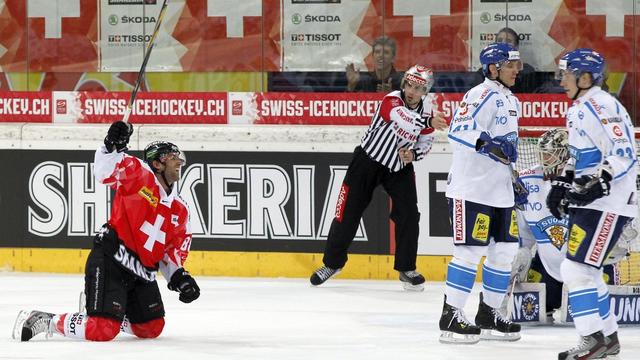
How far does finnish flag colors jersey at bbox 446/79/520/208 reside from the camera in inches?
264

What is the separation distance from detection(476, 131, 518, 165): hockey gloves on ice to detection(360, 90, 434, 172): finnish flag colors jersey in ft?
6.16

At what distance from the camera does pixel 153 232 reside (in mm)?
6676

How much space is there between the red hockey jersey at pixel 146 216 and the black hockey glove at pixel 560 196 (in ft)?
5.57

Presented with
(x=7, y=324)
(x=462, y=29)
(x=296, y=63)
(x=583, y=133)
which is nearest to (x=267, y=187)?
(x=296, y=63)

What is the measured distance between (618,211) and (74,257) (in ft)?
15.2

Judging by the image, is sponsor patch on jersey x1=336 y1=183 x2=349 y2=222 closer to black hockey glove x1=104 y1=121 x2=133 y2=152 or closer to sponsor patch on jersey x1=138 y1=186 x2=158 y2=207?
sponsor patch on jersey x1=138 y1=186 x2=158 y2=207

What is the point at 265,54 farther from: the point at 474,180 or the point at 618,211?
the point at 618,211

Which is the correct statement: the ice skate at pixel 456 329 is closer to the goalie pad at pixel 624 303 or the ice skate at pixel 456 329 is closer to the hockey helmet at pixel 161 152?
the goalie pad at pixel 624 303

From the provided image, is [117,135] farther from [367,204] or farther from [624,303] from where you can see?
[367,204]

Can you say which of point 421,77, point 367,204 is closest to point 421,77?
point 421,77

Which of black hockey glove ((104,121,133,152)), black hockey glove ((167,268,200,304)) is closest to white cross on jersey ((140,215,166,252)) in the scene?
black hockey glove ((167,268,200,304))

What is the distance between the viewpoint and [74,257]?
31.7 feet

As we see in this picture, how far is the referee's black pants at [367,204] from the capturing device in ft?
29.2

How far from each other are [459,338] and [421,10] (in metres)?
3.35
